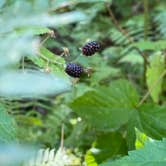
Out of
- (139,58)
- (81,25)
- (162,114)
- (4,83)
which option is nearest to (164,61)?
(139,58)

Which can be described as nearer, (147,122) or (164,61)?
(147,122)

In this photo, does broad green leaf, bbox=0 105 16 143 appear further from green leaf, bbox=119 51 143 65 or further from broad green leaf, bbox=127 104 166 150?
green leaf, bbox=119 51 143 65

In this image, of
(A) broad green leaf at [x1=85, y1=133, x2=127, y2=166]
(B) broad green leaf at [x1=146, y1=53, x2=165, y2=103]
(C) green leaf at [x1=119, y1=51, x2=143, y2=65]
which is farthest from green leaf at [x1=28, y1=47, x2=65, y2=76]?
(C) green leaf at [x1=119, y1=51, x2=143, y2=65]

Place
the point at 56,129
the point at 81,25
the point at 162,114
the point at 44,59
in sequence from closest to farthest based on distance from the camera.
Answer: the point at 44,59
the point at 162,114
the point at 56,129
the point at 81,25

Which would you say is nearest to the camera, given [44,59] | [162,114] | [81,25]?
[44,59]

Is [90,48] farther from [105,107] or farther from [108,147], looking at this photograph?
[108,147]

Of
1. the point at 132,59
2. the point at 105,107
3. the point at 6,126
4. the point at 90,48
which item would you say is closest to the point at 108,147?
the point at 105,107

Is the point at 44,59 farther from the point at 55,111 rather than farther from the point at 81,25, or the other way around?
the point at 81,25
